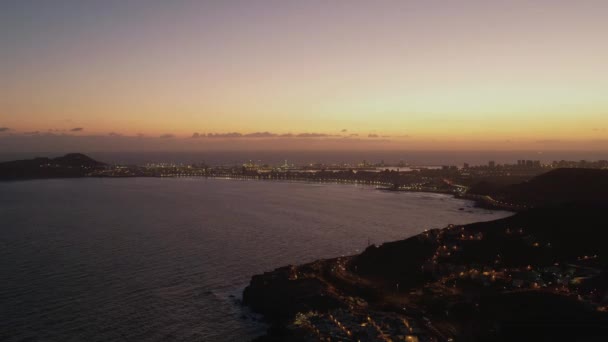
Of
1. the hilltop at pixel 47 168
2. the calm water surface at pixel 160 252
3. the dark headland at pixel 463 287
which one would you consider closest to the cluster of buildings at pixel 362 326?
the dark headland at pixel 463 287

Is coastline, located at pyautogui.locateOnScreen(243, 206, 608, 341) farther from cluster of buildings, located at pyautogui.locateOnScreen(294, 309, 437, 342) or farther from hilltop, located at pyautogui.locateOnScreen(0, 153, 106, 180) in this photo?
hilltop, located at pyautogui.locateOnScreen(0, 153, 106, 180)

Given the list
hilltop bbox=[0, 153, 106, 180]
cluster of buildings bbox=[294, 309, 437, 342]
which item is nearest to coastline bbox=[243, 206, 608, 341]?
cluster of buildings bbox=[294, 309, 437, 342]

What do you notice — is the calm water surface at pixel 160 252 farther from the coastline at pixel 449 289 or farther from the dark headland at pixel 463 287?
the dark headland at pixel 463 287

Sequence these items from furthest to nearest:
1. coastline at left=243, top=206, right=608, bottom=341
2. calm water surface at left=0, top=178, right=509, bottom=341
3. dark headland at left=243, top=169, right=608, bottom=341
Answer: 1. calm water surface at left=0, top=178, right=509, bottom=341
2. coastline at left=243, top=206, right=608, bottom=341
3. dark headland at left=243, top=169, right=608, bottom=341

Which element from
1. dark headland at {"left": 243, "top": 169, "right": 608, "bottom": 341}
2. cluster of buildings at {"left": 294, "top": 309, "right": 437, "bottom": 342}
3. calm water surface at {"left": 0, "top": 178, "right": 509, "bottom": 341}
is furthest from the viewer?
calm water surface at {"left": 0, "top": 178, "right": 509, "bottom": 341}

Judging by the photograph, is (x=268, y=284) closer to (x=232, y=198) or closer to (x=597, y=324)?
(x=597, y=324)

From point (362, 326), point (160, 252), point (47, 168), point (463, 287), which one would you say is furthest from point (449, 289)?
point (47, 168)
